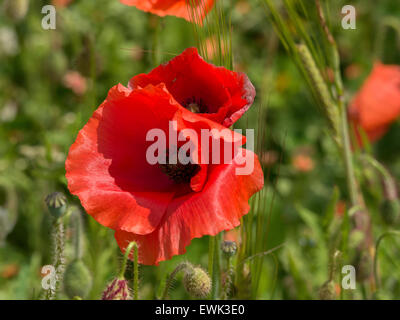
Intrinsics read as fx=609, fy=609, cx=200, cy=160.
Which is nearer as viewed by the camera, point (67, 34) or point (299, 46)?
point (299, 46)

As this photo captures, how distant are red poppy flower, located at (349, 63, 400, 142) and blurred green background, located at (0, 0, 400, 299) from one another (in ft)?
0.41

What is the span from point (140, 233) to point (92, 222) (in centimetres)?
38

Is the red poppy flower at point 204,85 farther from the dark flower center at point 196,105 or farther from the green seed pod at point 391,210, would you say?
the green seed pod at point 391,210

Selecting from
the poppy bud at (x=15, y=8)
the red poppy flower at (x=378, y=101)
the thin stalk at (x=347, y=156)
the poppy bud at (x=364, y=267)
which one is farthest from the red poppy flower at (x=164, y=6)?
the red poppy flower at (x=378, y=101)

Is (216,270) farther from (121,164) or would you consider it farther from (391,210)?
(391,210)

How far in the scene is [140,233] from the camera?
0.83 m

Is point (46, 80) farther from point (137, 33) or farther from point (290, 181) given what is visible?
point (290, 181)

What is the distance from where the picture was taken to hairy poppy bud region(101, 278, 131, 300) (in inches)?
33.4

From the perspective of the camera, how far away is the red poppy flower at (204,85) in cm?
88

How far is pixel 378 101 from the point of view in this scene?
196 cm

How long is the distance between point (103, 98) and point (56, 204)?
93 cm

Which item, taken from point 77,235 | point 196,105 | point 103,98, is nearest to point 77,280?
point 77,235

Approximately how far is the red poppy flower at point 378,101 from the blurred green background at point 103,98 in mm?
124
